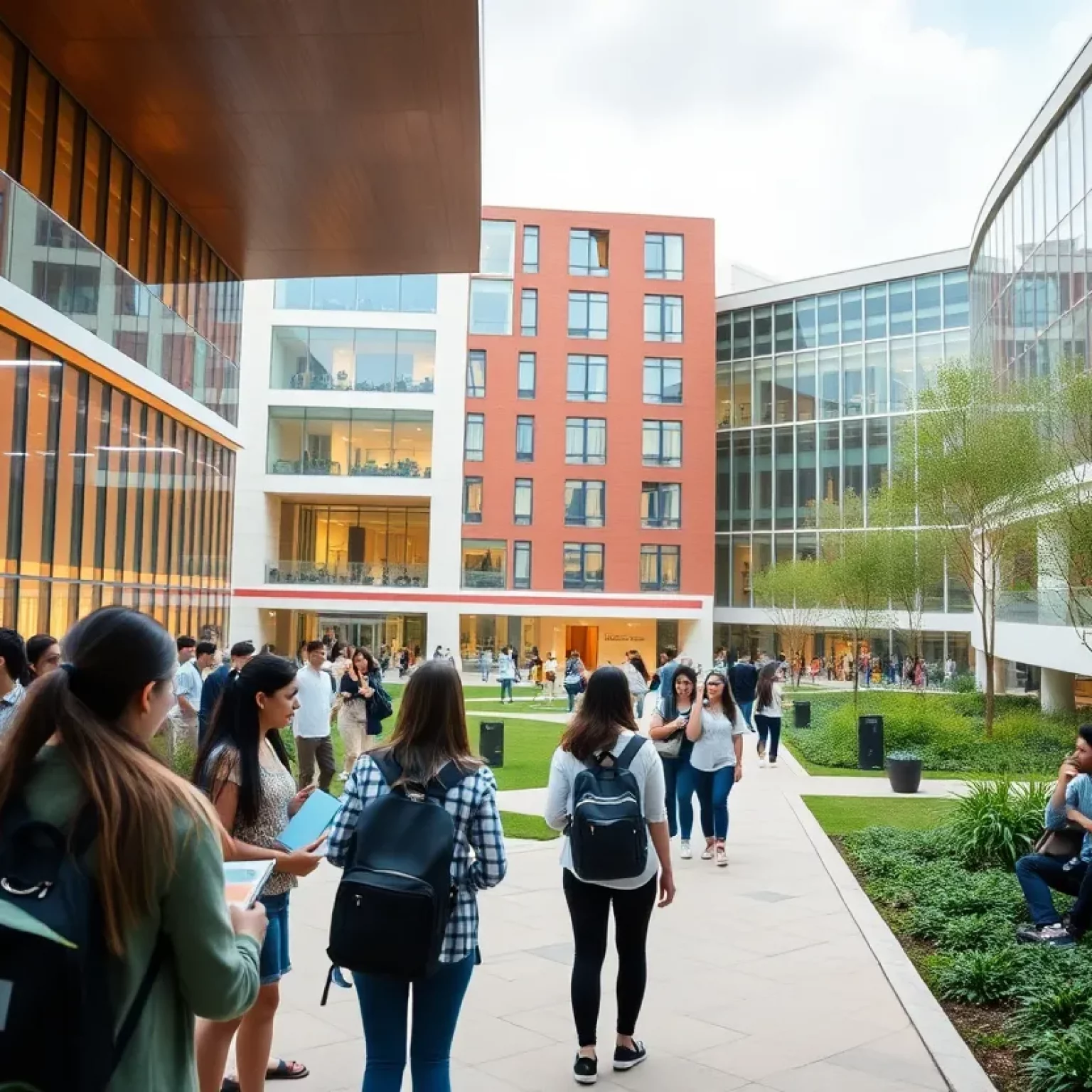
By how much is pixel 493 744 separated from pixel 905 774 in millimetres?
6157

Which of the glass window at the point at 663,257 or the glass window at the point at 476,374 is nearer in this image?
the glass window at the point at 476,374

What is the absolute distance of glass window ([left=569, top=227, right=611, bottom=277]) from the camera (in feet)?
183

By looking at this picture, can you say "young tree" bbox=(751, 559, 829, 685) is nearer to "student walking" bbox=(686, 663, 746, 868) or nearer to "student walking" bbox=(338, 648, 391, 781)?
"student walking" bbox=(338, 648, 391, 781)

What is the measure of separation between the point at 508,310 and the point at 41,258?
41.6m

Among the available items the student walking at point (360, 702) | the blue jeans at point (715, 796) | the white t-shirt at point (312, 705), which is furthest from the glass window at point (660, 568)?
the blue jeans at point (715, 796)

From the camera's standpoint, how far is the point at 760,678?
20094 mm

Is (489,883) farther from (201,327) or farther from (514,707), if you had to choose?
(514,707)

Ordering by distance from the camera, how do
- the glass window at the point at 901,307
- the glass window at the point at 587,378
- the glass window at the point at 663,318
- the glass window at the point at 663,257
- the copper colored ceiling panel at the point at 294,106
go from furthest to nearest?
1. the glass window at the point at 663,257
2. the glass window at the point at 663,318
3. the glass window at the point at 587,378
4. the glass window at the point at 901,307
5. the copper colored ceiling panel at the point at 294,106

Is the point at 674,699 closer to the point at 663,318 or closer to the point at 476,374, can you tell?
the point at 476,374

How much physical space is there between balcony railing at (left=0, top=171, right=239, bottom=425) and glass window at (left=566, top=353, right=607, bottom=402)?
32.4 meters

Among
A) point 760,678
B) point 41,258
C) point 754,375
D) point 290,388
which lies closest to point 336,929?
point 41,258

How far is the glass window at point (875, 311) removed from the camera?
184 feet

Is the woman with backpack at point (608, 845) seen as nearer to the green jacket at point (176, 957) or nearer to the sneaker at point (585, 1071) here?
the sneaker at point (585, 1071)

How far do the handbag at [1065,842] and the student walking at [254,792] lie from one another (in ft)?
17.7
